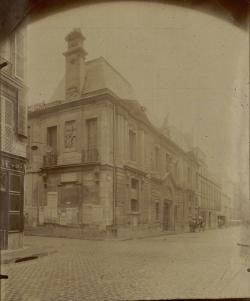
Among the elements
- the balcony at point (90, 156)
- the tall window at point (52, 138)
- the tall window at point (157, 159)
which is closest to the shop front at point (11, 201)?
the tall window at point (52, 138)

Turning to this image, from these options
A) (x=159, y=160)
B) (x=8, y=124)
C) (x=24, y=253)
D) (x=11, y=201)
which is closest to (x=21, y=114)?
(x=8, y=124)

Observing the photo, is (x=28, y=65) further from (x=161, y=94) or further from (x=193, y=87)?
(x=193, y=87)

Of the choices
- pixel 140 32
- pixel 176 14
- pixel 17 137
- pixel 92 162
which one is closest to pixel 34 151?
pixel 17 137

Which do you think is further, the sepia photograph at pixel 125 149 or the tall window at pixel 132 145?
the tall window at pixel 132 145

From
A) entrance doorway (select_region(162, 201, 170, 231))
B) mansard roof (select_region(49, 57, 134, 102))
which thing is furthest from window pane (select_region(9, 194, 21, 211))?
entrance doorway (select_region(162, 201, 170, 231))

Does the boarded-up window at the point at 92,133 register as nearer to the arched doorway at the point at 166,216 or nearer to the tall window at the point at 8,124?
the tall window at the point at 8,124

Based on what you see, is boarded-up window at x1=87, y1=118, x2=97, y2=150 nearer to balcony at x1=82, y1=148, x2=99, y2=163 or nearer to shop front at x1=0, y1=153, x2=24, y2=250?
balcony at x1=82, y1=148, x2=99, y2=163

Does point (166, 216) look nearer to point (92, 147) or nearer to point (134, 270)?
point (134, 270)
